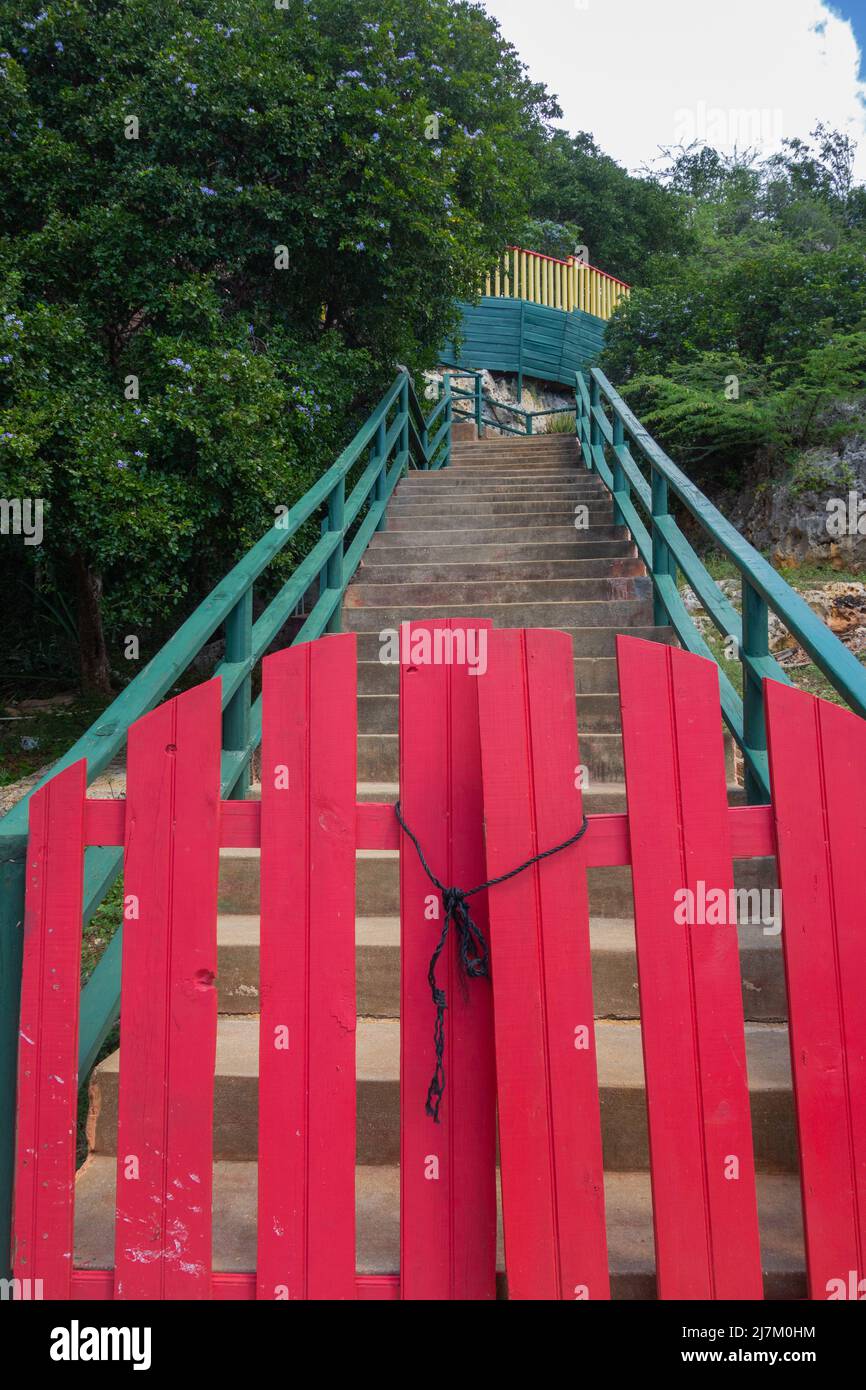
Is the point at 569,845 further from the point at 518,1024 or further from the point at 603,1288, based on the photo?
the point at 603,1288

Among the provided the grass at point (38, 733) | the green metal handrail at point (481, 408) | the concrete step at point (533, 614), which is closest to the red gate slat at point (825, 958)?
the concrete step at point (533, 614)

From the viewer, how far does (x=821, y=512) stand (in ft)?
25.9

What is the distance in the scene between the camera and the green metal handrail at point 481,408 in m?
13.4

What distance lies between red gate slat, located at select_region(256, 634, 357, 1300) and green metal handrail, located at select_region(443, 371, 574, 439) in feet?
39.4

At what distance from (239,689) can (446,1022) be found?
5.48ft

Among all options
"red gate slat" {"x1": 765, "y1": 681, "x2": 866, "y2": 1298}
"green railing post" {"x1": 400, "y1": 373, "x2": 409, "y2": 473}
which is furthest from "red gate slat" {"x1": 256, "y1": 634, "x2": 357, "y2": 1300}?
"green railing post" {"x1": 400, "y1": 373, "x2": 409, "y2": 473}

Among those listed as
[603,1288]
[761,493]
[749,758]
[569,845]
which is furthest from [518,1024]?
[761,493]

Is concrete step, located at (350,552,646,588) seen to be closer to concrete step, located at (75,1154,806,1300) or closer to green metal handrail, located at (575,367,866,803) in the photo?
green metal handrail, located at (575,367,866,803)

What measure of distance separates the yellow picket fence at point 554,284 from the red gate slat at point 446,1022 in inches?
589

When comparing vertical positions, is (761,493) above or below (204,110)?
below

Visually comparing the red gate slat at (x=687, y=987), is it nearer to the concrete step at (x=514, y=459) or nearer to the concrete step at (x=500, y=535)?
the concrete step at (x=500, y=535)

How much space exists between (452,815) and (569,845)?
0.69ft

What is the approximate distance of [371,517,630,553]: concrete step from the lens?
6.22m

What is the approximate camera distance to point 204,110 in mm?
5664
